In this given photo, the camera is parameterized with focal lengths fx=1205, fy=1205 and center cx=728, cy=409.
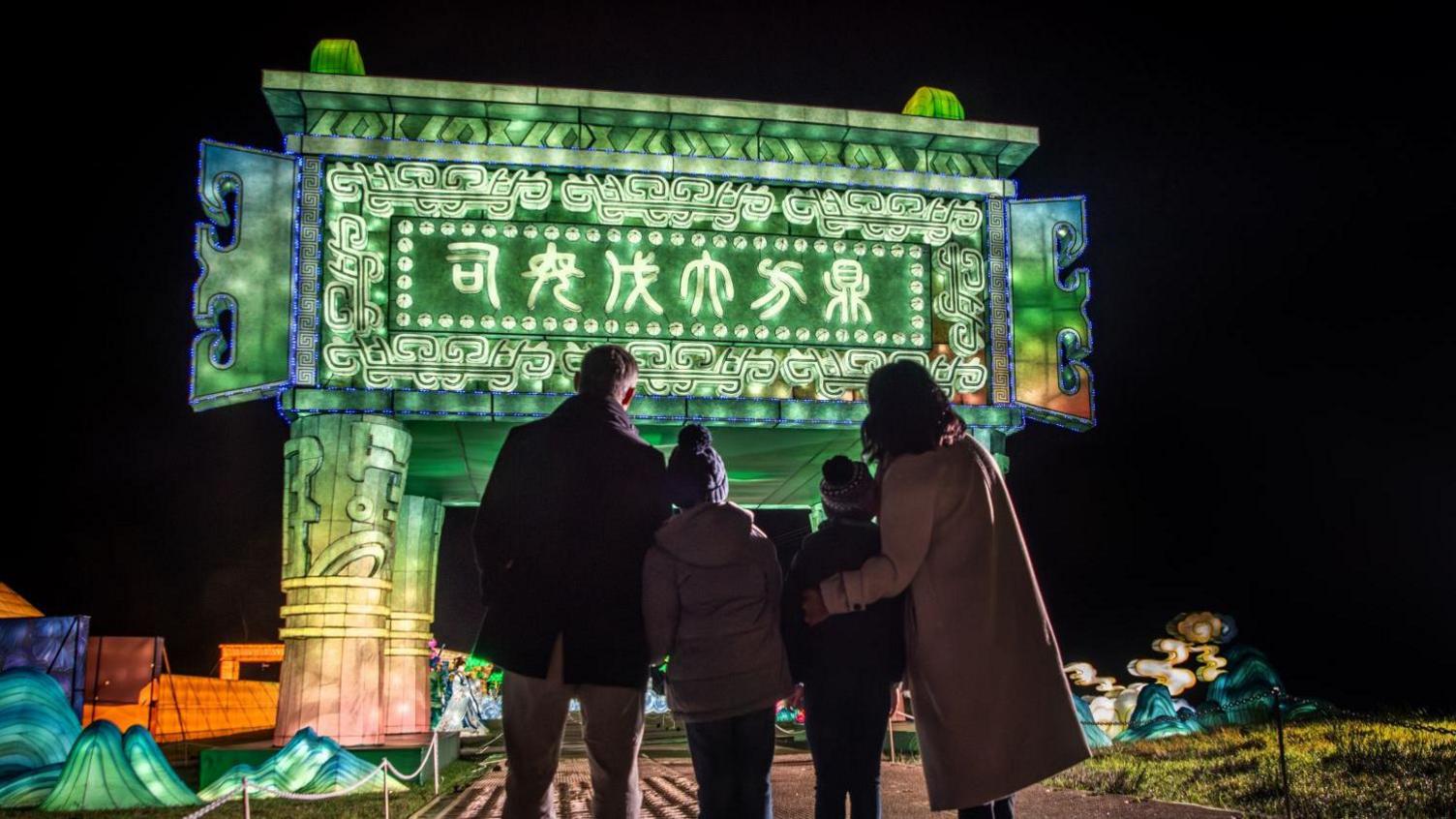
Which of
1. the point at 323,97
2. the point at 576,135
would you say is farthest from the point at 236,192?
the point at 576,135

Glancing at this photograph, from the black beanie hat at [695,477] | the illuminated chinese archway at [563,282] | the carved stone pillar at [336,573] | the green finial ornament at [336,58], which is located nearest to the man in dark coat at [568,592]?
the black beanie hat at [695,477]

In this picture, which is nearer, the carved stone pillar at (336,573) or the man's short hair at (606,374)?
the man's short hair at (606,374)

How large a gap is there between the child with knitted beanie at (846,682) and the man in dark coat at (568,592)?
79 cm

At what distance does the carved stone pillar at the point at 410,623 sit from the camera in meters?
15.3

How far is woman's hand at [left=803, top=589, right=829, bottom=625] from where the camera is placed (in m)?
4.45

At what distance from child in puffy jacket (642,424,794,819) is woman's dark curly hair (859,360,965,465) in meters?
0.72

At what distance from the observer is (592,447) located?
4.39 metres

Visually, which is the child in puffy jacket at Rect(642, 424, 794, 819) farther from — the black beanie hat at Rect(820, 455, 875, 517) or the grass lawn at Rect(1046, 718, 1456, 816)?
the grass lawn at Rect(1046, 718, 1456, 816)

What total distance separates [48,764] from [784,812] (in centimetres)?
686

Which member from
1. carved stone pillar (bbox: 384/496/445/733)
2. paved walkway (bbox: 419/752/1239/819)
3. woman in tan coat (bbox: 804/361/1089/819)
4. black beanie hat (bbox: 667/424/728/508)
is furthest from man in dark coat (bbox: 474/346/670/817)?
carved stone pillar (bbox: 384/496/445/733)

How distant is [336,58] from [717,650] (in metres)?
9.79

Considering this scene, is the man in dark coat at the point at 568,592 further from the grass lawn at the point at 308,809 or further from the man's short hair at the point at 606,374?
the grass lawn at the point at 308,809

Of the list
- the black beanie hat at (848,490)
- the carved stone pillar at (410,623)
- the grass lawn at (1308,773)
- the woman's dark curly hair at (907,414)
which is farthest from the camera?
the carved stone pillar at (410,623)

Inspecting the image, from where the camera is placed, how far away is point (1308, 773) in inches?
339
